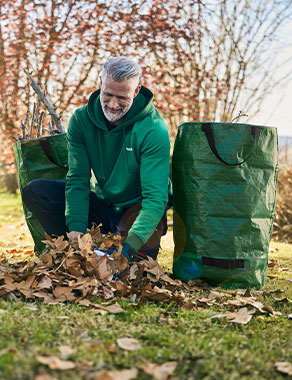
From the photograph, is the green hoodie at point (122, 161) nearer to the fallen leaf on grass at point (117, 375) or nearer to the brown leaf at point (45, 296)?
the brown leaf at point (45, 296)

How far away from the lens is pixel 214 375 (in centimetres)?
137

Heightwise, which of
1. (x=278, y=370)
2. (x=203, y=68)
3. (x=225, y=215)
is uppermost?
(x=203, y=68)

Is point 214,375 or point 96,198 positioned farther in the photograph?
point 96,198

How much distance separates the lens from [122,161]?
8.83ft

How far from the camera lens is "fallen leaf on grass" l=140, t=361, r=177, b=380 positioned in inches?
52.0

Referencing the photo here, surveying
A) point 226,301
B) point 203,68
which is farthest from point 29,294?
point 203,68

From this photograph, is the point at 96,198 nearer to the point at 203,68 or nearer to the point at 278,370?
the point at 278,370

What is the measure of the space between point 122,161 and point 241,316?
1.17 metres

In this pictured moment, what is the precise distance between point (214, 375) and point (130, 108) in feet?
5.48

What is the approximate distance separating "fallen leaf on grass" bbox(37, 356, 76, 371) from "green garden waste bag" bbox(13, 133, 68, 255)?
6.52 ft

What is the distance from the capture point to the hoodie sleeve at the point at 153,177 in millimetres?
2393

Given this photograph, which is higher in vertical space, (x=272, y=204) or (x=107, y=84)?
(x=107, y=84)

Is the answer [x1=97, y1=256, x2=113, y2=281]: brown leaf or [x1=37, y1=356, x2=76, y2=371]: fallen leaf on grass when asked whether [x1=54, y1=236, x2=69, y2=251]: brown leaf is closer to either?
[x1=97, y1=256, x2=113, y2=281]: brown leaf

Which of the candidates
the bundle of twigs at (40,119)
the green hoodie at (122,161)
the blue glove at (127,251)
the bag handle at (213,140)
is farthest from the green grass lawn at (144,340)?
the bundle of twigs at (40,119)
